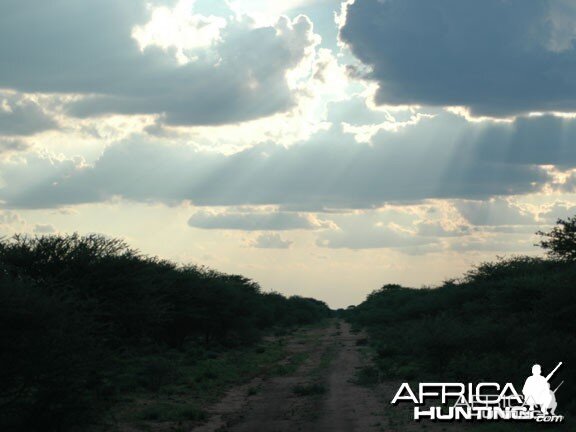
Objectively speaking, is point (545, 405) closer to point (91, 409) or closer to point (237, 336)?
point (91, 409)

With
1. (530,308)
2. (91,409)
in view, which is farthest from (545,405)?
(530,308)

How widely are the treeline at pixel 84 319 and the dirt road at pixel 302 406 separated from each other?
417cm

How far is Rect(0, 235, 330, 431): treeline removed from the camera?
17.2 meters

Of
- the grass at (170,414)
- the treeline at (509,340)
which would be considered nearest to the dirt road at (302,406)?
the grass at (170,414)

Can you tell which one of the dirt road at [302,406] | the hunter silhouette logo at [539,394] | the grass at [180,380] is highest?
the hunter silhouette logo at [539,394]

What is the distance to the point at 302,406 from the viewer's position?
2441cm

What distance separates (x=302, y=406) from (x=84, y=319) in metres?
7.82

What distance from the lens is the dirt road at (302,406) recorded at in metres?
20.6
